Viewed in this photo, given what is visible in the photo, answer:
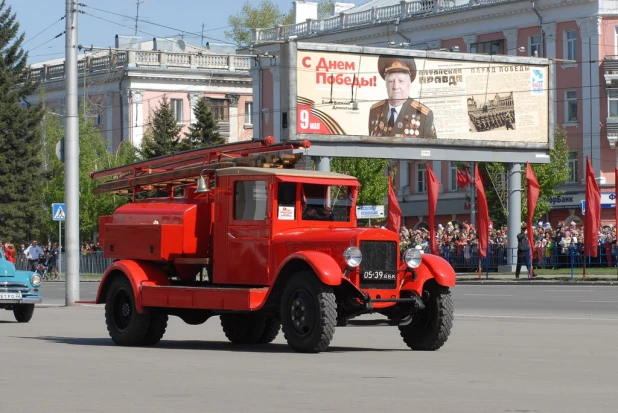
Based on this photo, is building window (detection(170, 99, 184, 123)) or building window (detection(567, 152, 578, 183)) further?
building window (detection(170, 99, 184, 123))

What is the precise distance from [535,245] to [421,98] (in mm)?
7147

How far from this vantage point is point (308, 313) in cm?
1720

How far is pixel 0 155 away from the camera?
2894 inches

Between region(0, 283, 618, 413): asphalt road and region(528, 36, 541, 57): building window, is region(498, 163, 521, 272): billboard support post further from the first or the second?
region(0, 283, 618, 413): asphalt road

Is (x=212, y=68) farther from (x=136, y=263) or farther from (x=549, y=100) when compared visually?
(x=136, y=263)

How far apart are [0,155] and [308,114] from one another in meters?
27.2

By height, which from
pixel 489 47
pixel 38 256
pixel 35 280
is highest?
pixel 489 47

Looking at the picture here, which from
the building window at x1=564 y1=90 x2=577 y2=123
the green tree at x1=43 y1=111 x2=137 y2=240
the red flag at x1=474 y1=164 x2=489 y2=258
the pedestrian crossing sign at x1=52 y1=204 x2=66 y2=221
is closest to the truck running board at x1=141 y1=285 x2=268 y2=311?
the pedestrian crossing sign at x1=52 y1=204 x2=66 y2=221

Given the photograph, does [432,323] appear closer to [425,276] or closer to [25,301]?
[425,276]

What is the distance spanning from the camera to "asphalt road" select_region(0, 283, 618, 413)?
11.5 m

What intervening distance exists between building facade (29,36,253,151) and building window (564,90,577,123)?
91.1 ft

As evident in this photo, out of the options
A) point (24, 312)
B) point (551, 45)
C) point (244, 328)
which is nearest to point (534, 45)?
Answer: point (551, 45)

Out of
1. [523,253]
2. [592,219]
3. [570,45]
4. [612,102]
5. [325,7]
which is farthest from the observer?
[325,7]

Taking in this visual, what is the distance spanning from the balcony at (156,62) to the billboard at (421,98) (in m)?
37.2
